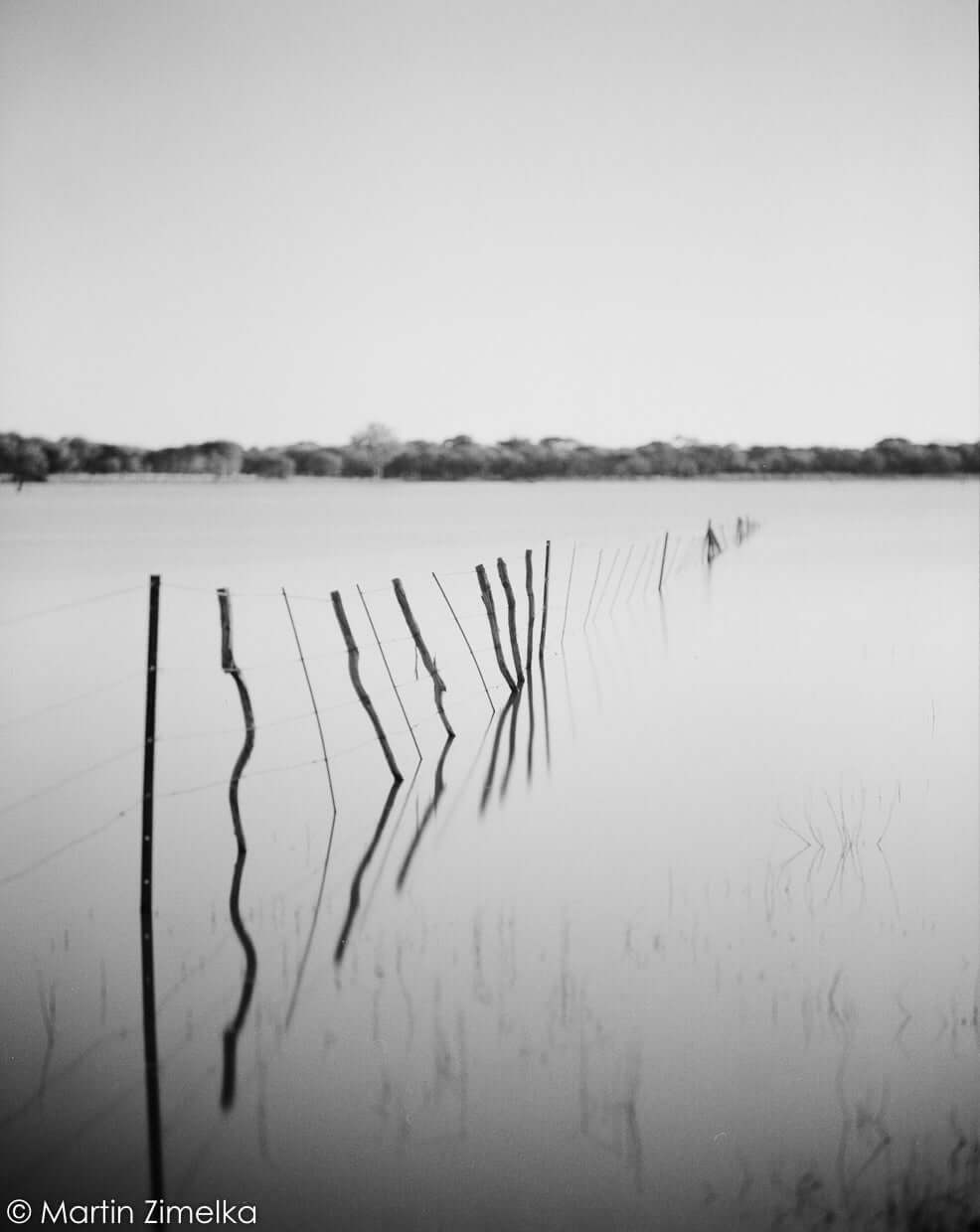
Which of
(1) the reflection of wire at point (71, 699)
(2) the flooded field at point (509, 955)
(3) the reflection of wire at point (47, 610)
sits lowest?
(2) the flooded field at point (509, 955)

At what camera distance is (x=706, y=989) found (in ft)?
22.7

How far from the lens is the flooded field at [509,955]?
518cm

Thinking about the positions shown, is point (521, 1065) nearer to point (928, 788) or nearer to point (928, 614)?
point (928, 788)

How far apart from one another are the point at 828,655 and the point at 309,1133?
734 inches

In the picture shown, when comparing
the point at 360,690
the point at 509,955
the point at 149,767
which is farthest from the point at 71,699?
the point at 509,955

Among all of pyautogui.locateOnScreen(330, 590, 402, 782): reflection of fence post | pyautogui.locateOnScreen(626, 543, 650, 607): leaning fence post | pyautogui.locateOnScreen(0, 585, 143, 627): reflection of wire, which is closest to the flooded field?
pyautogui.locateOnScreen(330, 590, 402, 782): reflection of fence post

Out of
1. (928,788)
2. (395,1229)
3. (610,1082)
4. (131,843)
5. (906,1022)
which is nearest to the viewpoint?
(395,1229)

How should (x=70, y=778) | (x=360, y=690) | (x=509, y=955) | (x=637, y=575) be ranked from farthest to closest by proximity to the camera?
(x=637, y=575) → (x=70, y=778) → (x=360, y=690) → (x=509, y=955)

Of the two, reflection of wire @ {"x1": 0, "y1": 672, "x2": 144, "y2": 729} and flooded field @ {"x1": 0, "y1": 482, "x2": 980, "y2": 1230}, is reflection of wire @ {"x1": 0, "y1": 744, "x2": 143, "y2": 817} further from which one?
reflection of wire @ {"x1": 0, "y1": 672, "x2": 144, "y2": 729}

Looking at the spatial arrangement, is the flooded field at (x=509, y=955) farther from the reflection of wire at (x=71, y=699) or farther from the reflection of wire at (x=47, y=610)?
the reflection of wire at (x=47, y=610)

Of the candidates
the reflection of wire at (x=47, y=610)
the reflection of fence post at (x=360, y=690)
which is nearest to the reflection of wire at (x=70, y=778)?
the reflection of fence post at (x=360, y=690)

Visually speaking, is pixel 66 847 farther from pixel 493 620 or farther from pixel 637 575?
pixel 637 575

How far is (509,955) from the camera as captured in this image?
7.57 metres

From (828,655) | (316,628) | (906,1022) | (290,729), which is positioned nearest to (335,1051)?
(906,1022)
